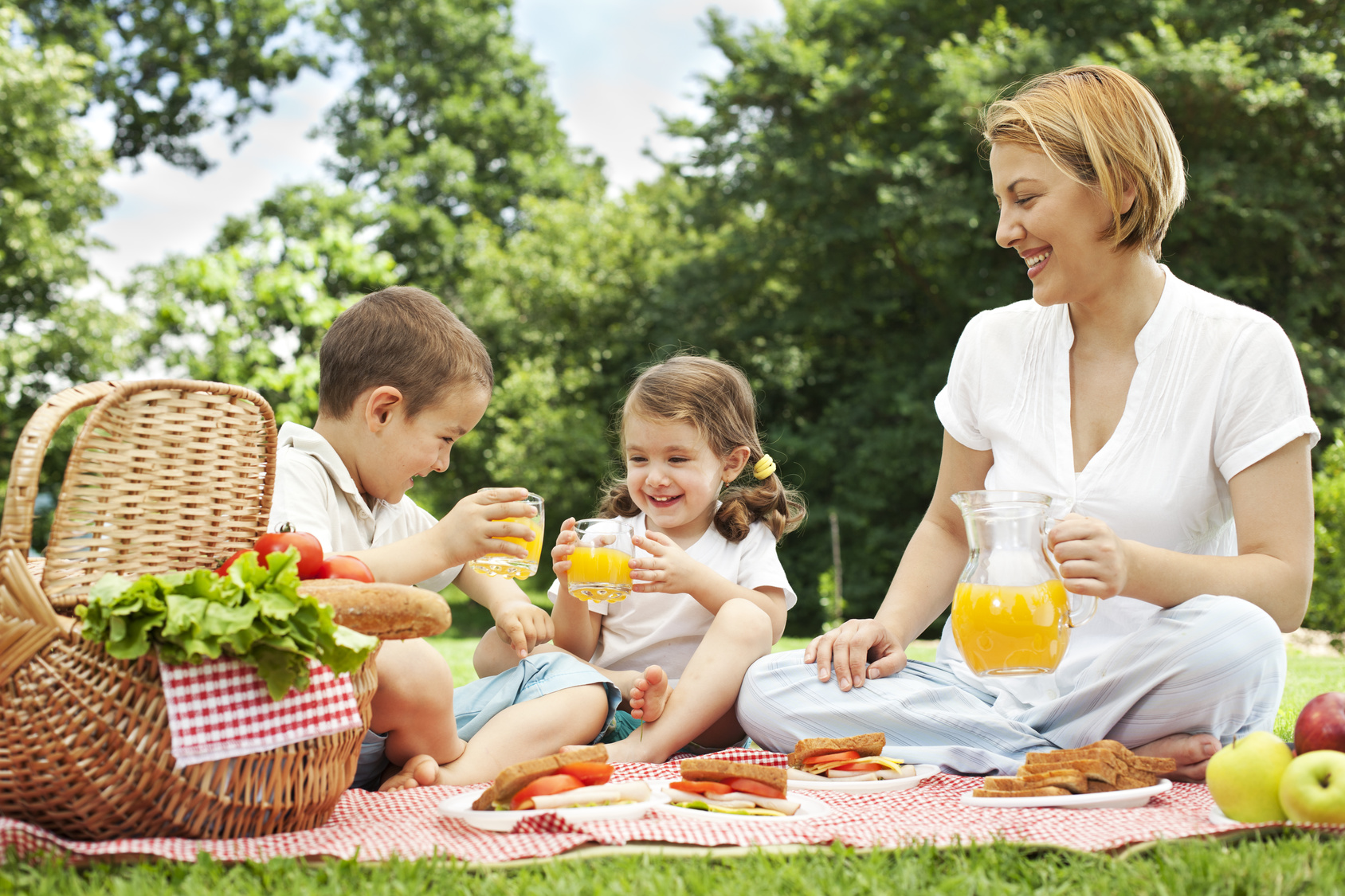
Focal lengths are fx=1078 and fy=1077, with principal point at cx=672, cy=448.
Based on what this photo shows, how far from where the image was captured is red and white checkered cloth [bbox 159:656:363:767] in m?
1.99

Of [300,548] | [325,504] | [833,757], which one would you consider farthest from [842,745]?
[325,504]

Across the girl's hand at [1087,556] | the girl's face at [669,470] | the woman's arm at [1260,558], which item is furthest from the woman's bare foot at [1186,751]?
the girl's face at [669,470]

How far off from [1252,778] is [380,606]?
5.75ft

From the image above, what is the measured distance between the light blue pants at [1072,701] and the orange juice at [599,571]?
48 centimetres

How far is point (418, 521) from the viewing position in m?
3.46

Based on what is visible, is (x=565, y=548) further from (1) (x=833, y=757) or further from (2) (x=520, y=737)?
(1) (x=833, y=757)

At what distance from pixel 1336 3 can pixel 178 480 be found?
54.0 feet

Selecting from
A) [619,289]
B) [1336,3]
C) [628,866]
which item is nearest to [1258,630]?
[628,866]

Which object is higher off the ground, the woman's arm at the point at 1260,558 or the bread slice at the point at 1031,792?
the woman's arm at the point at 1260,558

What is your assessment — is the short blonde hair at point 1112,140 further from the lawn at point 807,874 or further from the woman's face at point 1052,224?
the lawn at point 807,874

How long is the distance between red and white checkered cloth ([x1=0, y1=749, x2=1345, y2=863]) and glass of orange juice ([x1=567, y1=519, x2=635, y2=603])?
94cm

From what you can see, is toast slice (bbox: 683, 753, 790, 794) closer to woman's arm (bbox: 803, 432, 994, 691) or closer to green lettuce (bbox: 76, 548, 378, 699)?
woman's arm (bbox: 803, 432, 994, 691)

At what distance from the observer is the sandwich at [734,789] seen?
2369mm

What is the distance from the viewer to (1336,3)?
14.2m
